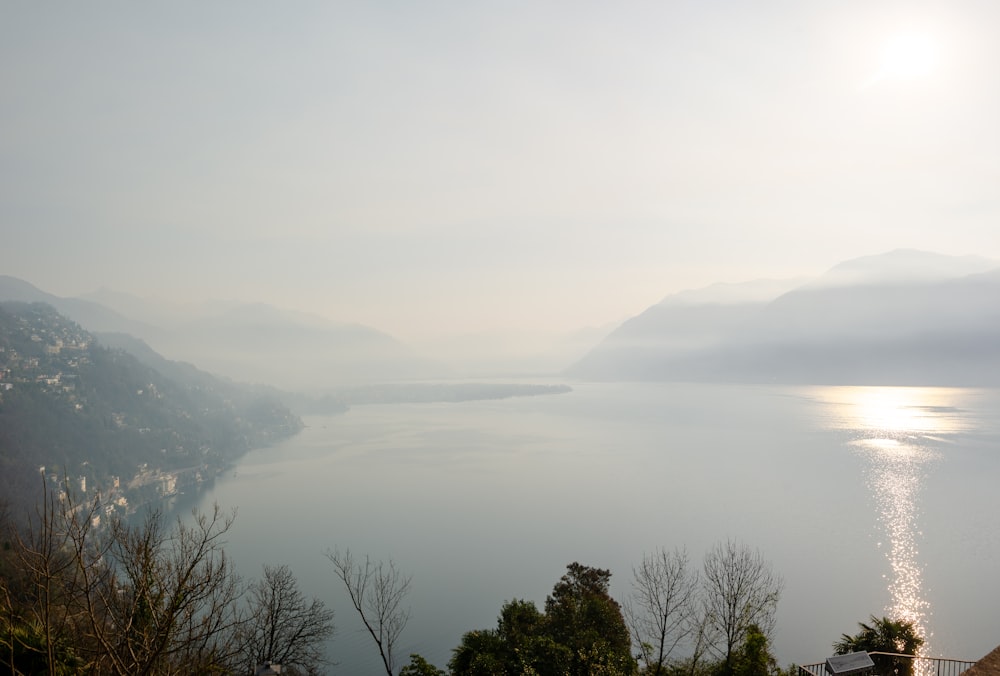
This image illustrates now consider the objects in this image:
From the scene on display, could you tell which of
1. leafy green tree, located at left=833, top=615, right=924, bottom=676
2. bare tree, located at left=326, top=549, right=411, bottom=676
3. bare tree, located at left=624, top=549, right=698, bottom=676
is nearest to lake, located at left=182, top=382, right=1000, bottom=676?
bare tree, located at left=326, top=549, right=411, bottom=676

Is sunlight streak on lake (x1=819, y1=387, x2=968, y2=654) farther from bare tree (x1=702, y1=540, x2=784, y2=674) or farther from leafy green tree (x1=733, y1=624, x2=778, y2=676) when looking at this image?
leafy green tree (x1=733, y1=624, x2=778, y2=676)

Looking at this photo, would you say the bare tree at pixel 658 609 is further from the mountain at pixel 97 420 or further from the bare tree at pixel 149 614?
the mountain at pixel 97 420

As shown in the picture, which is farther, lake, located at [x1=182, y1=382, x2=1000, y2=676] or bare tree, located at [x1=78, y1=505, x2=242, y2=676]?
lake, located at [x1=182, y1=382, x2=1000, y2=676]

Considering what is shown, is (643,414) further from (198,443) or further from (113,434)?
(113,434)

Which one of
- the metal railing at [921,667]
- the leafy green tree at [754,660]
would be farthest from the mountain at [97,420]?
the metal railing at [921,667]

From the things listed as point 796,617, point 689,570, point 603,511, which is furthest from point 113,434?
point 796,617

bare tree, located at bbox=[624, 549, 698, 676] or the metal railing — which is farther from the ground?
the metal railing
